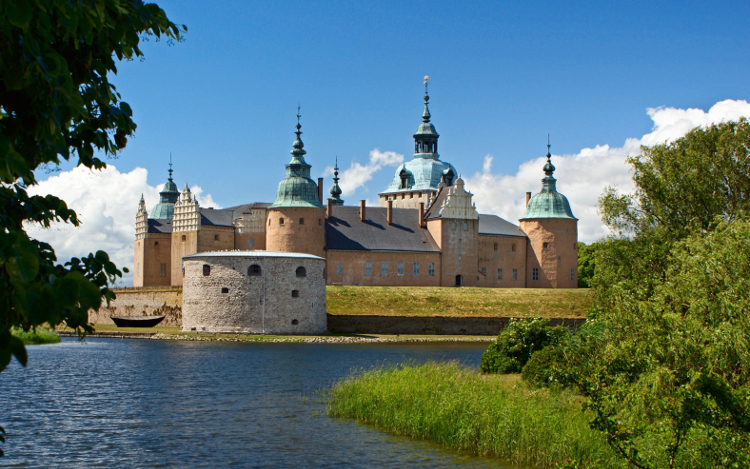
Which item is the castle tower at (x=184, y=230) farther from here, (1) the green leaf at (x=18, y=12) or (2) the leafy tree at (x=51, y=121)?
(1) the green leaf at (x=18, y=12)

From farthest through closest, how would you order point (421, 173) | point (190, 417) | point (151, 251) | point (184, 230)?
point (421, 173)
point (151, 251)
point (184, 230)
point (190, 417)

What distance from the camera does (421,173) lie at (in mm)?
76000

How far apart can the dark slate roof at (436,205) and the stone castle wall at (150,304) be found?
21.5 meters

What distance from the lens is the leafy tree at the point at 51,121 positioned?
3281 mm

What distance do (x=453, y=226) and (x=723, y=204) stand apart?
32.7 meters

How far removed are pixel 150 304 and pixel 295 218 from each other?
36.3ft

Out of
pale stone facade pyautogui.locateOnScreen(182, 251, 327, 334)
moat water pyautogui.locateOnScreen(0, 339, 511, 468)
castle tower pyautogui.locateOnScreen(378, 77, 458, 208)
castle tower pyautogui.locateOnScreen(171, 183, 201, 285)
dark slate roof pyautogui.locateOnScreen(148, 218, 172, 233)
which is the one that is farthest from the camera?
castle tower pyautogui.locateOnScreen(378, 77, 458, 208)

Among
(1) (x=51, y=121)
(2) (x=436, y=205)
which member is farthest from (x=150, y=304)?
(1) (x=51, y=121)

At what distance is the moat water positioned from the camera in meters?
12.5

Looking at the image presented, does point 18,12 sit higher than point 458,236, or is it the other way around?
point 458,236

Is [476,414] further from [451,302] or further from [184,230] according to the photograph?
[184,230]

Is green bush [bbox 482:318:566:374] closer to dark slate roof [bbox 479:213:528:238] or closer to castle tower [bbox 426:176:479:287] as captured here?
castle tower [bbox 426:176:479:287]

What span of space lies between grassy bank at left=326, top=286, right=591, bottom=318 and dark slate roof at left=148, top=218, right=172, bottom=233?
17.6 m

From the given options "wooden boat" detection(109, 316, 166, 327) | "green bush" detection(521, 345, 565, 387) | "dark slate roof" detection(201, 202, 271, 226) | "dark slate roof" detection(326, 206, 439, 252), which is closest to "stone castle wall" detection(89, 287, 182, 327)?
"wooden boat" detection(109, 316, 166, 327)
